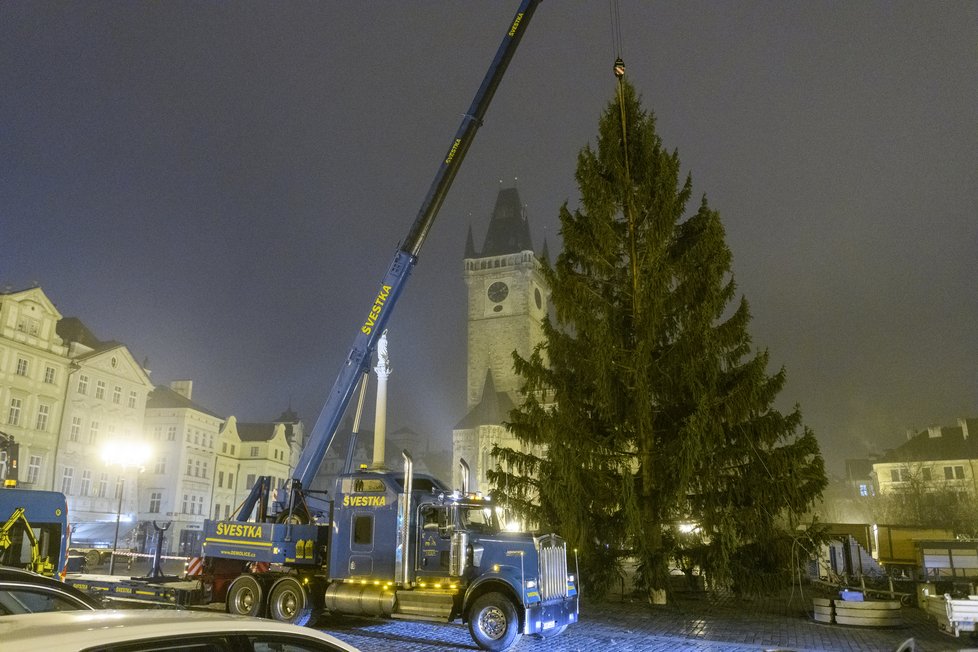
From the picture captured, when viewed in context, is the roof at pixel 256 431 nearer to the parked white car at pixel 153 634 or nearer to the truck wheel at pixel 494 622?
the truck wheel at pixel 494 622

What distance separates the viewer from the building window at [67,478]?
3900 cm

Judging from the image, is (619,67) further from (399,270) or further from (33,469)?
(33,469)

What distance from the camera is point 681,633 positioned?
13398 mm

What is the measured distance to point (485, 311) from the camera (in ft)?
252

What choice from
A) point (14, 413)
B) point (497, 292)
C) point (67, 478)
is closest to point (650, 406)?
point (14, 413)

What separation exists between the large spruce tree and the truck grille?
4193mm

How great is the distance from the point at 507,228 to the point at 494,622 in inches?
2824

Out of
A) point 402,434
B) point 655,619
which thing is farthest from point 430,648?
point 402,434

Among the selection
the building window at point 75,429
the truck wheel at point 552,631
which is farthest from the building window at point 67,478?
the truck wheel at point 552,631

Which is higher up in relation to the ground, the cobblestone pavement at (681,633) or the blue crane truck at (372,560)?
the blue crane truck at (372,560)

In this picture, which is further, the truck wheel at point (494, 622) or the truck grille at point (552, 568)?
the truck grille at point (552, 568)

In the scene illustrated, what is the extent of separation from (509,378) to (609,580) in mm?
55168

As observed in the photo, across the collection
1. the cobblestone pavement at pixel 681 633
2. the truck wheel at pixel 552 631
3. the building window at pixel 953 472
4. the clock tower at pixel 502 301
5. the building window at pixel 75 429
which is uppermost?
the clock tower at pixel 502 301

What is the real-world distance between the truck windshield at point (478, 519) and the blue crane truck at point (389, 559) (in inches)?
0.9
